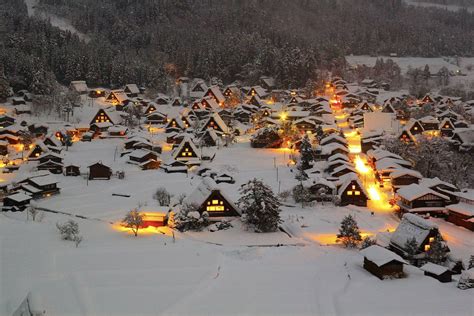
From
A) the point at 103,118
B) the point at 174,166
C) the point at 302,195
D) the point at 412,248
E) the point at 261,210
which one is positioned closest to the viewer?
the point at 412,248

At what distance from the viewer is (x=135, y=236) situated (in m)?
24.8

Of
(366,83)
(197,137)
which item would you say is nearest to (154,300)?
(197,137)

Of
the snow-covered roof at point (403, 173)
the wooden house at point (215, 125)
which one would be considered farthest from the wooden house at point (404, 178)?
the wooden house at point (215, 125)

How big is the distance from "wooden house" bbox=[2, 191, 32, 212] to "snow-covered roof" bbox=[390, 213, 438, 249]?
2166cm

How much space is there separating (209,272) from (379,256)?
24.5 ft

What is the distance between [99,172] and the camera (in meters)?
36.0

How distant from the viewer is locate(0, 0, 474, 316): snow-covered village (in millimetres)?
18938

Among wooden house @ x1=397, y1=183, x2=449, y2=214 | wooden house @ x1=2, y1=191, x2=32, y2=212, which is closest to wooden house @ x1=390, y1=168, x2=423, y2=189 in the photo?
wooden house @ x1=397, y1=183, x2=449, y2=214

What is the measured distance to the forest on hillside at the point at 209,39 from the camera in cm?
7006

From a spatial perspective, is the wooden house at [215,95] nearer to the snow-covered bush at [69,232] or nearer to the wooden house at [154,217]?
the wooden house at [154,217]

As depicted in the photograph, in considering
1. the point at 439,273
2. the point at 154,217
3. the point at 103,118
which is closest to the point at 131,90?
the point at 103,118

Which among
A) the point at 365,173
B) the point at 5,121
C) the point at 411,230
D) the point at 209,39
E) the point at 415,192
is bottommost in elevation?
the point at 411,230

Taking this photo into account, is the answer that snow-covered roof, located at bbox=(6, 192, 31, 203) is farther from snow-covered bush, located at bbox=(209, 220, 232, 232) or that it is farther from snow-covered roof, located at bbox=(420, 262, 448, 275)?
snow-covered roof, located at bbox=(420, 262, 448, 275)

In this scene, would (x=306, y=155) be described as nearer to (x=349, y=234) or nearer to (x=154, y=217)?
(x=349, y=234)
